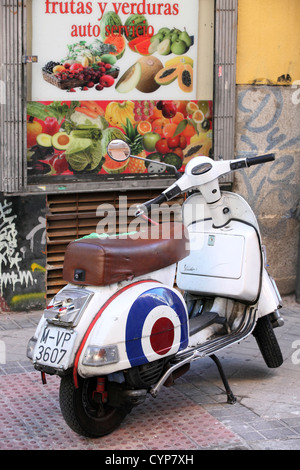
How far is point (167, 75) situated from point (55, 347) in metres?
3.92

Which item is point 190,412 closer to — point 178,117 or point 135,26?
point 178,117

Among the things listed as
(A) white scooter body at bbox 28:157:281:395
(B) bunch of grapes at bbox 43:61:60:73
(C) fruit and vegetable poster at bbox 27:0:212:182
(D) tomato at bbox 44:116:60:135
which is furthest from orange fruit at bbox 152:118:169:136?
(A) white scooter body at bbox 28:157:281:395

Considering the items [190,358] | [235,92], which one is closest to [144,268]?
[190,358]

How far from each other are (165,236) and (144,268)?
36cm

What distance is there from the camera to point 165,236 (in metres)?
4.96

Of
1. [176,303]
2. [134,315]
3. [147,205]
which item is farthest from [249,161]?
[134,315]

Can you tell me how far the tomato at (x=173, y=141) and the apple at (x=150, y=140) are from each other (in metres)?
0.12

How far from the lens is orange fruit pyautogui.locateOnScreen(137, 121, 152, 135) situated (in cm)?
759

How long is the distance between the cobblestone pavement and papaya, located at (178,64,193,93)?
2702 mm

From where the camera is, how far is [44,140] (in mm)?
7176

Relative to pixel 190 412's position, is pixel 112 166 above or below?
above

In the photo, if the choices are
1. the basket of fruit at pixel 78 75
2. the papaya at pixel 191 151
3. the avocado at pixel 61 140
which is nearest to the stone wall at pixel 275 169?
the papaya at pixel 191 151

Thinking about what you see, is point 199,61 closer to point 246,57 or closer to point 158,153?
point 246,57

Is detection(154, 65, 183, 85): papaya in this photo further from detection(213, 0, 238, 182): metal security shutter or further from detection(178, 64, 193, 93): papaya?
detection(213, 0, 238, 182): metal security shutter
